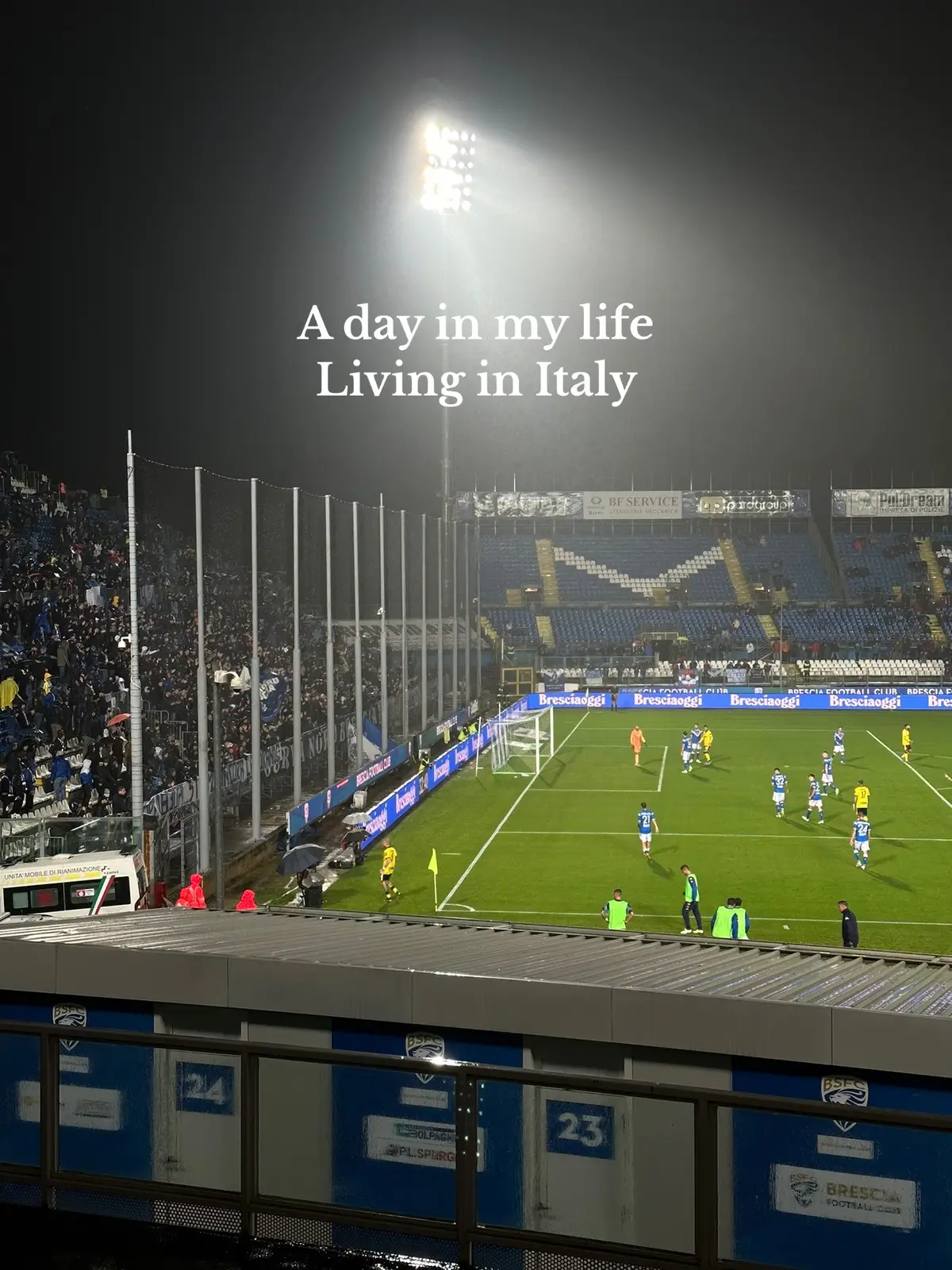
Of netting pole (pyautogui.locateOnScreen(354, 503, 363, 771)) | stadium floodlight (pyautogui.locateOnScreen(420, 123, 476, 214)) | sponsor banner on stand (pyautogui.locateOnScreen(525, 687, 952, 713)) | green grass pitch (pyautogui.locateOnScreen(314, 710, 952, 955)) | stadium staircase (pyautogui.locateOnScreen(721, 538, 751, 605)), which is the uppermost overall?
stadium floodlight (pyautogui.locateOnScreen(420, 123, 476, 214))

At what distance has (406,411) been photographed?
60.4 metres

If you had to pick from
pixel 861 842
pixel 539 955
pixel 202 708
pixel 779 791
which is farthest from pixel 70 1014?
pixel 779 791

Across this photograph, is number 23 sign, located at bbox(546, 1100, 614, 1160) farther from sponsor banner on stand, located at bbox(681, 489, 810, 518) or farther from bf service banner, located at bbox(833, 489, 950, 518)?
bf service banner, located at bbox(833, 489, 950, 518)

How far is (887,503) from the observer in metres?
90.0

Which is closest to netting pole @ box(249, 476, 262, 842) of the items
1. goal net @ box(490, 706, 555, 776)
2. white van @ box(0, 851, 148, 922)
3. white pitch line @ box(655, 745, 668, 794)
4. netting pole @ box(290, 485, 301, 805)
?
netting pole @ box(290, 485, 301, 805)

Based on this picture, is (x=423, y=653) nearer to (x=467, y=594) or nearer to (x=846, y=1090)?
(x=467, y=594)

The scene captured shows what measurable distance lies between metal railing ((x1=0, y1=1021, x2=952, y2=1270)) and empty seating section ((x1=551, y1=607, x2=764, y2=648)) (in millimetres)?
72632

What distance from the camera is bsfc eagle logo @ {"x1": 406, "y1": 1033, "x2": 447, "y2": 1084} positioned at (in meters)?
6.61

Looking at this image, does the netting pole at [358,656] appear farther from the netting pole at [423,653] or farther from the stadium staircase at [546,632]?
the stadium staircase at [546,632]

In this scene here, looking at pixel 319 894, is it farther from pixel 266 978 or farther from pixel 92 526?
pixel 92 526

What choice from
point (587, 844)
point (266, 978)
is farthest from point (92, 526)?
point (266, 978)

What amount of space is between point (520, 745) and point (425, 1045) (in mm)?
36734

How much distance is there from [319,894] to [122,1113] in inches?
545

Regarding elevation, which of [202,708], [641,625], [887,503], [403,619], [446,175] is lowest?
[202,708]
